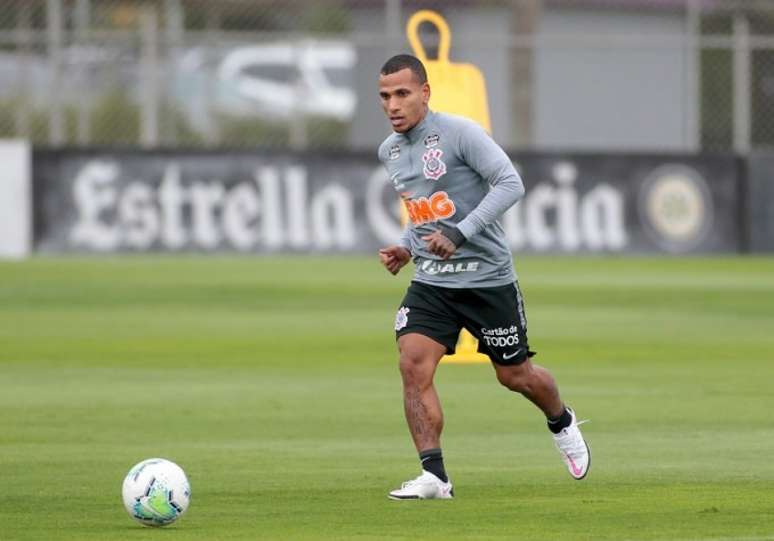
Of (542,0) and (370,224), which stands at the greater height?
(542,0)

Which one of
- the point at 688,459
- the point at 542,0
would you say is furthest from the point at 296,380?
the point at 542,0

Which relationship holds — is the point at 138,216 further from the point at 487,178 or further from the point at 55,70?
the point at 487,178

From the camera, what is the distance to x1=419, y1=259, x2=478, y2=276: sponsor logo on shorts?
974 cm

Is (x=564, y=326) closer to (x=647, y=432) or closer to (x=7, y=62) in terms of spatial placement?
(x=647, y=432)

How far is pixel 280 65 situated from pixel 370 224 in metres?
4.56

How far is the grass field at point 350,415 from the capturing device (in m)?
8.80

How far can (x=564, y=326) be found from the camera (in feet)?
65.7

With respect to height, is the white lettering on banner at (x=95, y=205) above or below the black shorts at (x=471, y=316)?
below

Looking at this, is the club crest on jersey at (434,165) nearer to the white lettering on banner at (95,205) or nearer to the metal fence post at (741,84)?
the white lettering on banner at (95,205)

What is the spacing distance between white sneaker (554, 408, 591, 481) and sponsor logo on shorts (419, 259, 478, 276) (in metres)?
0.95

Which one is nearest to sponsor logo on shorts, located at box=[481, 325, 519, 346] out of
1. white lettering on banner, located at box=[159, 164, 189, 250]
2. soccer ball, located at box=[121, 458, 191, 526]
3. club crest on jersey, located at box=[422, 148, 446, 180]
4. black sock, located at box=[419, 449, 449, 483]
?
black sock, located at box=[419, 449, 449, 483]

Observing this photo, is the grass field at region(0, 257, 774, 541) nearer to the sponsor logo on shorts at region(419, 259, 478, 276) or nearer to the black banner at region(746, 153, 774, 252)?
the sponsor logo on shorts at region(419, 259, 478, 276)

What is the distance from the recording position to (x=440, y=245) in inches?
369

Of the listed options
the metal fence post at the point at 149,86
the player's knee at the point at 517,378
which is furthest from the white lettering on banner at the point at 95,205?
the player's knee at the point at 517,378
